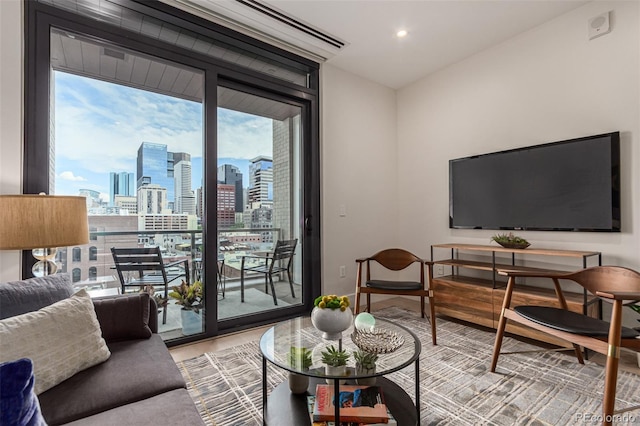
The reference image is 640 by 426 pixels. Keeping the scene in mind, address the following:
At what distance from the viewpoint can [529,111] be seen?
2.85 meters

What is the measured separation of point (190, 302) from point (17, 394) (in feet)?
7.13

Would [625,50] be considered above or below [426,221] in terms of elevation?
above

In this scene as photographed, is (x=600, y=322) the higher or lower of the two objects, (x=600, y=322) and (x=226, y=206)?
the lower

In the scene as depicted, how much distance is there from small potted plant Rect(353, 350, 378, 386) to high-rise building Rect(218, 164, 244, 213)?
187 centimetres

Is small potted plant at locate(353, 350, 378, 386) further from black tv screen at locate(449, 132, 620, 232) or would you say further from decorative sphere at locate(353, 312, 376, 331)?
black tv screen at locate(449, 132, 620, 232)

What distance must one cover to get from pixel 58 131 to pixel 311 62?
233 centimetres

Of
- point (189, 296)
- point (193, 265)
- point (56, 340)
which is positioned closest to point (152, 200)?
point (193, 265)

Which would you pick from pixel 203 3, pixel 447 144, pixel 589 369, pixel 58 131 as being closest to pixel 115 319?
pixel 58 131

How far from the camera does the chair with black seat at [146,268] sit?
7.91 ft

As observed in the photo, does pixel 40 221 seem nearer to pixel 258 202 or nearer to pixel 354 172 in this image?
pixel 258 202

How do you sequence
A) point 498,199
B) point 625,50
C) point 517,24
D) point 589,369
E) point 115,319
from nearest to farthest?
1. point 115,319
2. point 589,369
3. point 625,50
4. point 517,24
5. point 498,199

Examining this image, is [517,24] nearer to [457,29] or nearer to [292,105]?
[457,29]

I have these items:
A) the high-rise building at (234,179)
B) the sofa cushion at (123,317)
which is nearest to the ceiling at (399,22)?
the high-rise building at (234,179)

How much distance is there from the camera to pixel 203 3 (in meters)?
2.46
